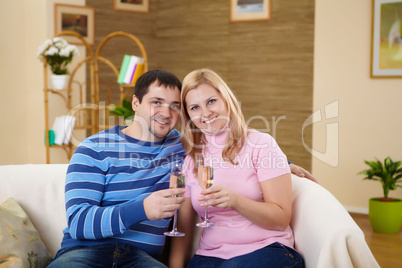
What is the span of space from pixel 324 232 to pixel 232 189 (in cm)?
44

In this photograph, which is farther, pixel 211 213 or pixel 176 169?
pixel 211 213

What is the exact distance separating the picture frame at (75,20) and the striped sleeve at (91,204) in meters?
3.55

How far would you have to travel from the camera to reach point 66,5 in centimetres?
517

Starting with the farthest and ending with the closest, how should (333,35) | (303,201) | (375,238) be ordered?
(333,35) → (375,238) → (303,201)

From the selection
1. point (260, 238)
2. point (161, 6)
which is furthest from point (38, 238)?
point (161, 6)

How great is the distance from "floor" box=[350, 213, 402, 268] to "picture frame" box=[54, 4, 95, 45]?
3.60m

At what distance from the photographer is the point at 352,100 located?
489 cm

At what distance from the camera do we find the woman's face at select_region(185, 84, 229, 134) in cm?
200

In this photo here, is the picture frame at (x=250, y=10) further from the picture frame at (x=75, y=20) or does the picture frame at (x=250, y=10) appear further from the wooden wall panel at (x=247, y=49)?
the picture frame at (x=75, y=20)

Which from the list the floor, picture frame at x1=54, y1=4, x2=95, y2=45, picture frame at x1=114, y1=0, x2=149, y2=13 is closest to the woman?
the floor

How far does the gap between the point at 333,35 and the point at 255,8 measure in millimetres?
933

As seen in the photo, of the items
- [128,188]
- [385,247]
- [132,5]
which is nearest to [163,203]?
[128,188]

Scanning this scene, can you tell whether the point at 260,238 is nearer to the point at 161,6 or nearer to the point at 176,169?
the point at 176,169

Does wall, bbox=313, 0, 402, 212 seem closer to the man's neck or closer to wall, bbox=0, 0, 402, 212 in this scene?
wall, bbox=0, 0, 402, 212
